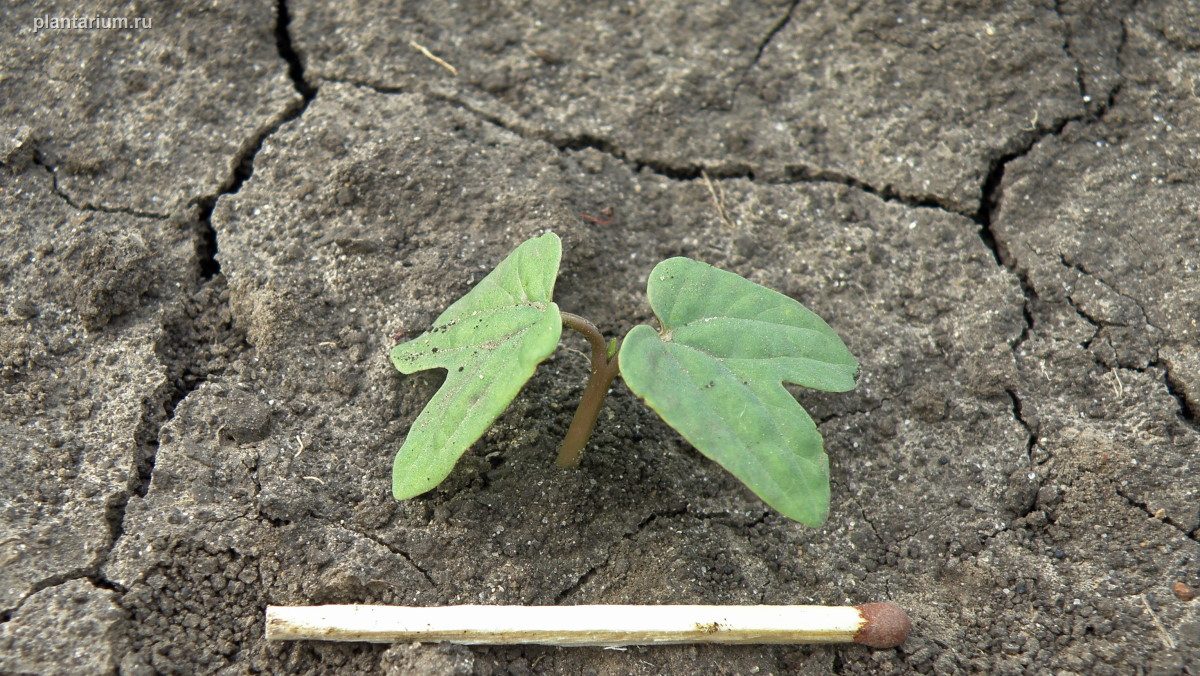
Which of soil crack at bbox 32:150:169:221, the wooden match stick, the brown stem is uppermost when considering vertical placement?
soil crack at bbox 32:150:169:221

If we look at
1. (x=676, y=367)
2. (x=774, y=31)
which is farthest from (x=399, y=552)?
(x=774, y=31)

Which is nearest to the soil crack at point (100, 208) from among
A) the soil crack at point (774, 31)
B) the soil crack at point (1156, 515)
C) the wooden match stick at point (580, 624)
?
the wooden match stick at point (580, 624)

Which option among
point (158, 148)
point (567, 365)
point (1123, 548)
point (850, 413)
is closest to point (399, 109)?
point (158, 148)

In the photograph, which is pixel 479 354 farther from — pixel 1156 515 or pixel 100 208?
pixel 1156 515

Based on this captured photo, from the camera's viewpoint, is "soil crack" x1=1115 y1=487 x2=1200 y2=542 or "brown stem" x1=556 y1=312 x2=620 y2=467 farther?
"soil crack" x1=1115 y1=487 x2=1200 y2=542

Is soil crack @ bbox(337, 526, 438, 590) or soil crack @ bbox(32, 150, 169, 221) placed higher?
soil crack @ bbox(32, 150, 169, 221)

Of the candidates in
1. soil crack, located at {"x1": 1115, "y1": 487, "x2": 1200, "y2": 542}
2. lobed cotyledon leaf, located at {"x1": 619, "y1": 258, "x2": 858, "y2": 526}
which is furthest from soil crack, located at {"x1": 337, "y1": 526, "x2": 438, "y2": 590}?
soil crack, located at {"x1": 1115, "y1": 487, "x2": 1200, "y2": 542}

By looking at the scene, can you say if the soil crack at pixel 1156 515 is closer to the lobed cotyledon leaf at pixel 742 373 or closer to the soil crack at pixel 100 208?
the lobed cotyledon leaf at pixel 742 373

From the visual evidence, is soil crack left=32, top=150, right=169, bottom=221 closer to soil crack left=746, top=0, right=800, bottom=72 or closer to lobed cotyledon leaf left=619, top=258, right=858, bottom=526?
lobed cotyledon leaf left=619, top=258, right=858, bottom=526
